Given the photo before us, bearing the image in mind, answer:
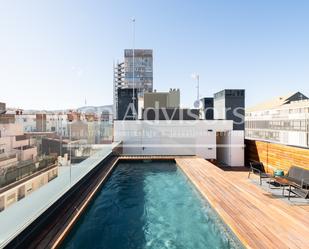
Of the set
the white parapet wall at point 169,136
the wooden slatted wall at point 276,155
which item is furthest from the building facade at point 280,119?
the wooden slatted wall at point 276,155

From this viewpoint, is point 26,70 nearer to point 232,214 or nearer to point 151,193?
point 151,193

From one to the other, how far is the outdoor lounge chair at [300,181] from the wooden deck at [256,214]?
41 centimetres

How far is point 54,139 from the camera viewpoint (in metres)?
4.59

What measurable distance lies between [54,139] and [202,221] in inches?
143

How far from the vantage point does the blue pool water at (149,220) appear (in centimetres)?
419

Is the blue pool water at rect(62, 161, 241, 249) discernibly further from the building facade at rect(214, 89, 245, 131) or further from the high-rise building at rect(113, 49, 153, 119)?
the high-rise building at rect(113, 49, 153, 119)

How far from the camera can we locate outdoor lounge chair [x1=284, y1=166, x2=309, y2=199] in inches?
219

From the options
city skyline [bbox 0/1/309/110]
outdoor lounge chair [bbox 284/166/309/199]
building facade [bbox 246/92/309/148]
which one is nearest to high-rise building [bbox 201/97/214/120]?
city skyline [bbox 0/1/309/110]

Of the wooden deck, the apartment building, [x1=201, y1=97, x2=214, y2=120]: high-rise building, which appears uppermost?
[x1=201, y1=97, x2=214, y2=120]: high-rise building

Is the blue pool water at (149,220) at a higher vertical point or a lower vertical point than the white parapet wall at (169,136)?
lower

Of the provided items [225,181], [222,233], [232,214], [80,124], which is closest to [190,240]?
[222,233]

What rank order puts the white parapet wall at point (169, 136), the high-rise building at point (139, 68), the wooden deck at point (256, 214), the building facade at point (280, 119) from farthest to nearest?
1. the high-rise building at point (139, 68)
2. the building facade at point (280, 119)
3. the white parapet wall at point (169, 136)
4. the wooden deck at point (256, 214)

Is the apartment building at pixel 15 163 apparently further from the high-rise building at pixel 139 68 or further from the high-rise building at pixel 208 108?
the high-rise building at pixel 139 68

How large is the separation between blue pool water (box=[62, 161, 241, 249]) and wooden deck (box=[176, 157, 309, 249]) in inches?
9.9
